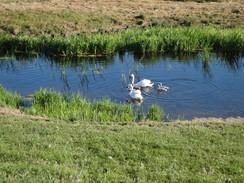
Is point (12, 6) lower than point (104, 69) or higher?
higher

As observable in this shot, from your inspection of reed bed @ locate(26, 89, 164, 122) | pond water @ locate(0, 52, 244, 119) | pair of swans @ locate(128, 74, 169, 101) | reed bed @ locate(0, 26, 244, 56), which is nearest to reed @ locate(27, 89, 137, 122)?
reed bed @ locate(26, 89, 164, 122)

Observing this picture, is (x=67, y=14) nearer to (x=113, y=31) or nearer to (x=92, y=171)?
(x=113, y=31)

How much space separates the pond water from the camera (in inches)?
466

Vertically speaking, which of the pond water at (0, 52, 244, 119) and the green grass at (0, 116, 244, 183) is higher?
the green grass at (0, 116, 244, 183)

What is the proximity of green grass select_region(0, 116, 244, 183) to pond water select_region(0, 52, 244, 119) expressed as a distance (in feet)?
10.2

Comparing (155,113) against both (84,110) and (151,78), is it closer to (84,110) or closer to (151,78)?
(84,110)

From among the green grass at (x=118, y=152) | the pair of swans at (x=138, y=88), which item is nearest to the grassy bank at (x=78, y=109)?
the pair of swans at (x=138, y=88)

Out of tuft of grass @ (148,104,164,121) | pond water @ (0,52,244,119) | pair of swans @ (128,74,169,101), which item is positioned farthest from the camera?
pair of swans @ (128,74,169,101)

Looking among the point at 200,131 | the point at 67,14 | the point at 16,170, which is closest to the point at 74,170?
the point at 16,170

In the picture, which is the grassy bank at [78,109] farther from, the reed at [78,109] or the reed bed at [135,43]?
the reed bed at [135,43]

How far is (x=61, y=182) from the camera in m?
5.66

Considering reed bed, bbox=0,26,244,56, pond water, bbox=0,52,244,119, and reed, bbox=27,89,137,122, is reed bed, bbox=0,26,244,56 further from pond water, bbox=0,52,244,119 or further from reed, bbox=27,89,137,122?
reed, bbox=27,89,137,122

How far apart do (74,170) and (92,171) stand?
10.8 inches

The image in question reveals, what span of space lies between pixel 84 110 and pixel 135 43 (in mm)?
8355
